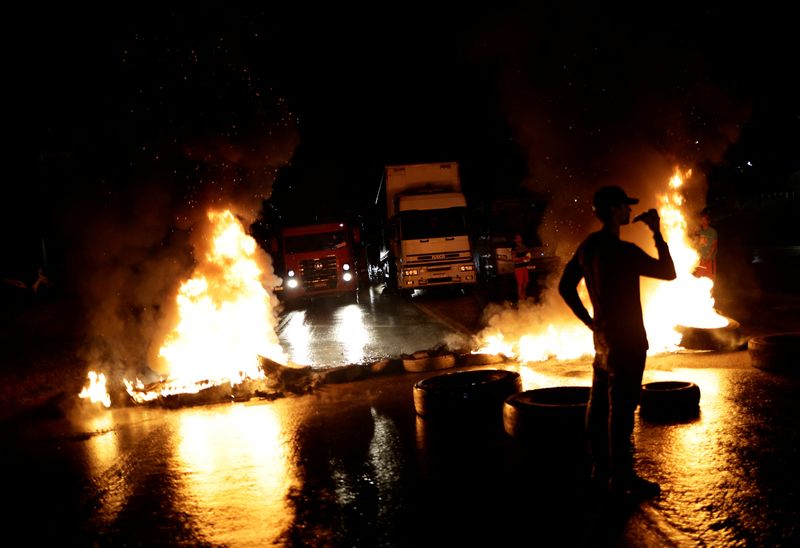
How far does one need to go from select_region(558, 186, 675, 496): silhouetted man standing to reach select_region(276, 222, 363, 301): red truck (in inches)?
911

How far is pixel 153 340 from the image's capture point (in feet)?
35.9

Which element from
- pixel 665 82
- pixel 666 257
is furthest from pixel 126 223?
pixel 665 82

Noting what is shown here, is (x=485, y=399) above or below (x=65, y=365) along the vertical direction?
below

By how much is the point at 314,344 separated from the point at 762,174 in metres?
34.9

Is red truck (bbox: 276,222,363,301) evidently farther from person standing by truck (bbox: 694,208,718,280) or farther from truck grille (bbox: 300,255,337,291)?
person standing by truck (bbox: 694,208,718,280)

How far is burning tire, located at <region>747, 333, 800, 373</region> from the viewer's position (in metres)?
7.47

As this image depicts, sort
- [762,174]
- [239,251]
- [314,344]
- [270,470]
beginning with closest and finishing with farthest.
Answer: [270,470] → [239,251] → [314,344] → [762,174]

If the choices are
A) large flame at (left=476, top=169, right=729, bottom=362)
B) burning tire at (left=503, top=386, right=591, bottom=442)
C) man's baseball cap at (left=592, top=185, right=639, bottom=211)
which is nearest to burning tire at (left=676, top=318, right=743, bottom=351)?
large flame at (left=476, top=169, right=729, bottom=362)

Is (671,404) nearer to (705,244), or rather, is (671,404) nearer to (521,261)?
(705,244)

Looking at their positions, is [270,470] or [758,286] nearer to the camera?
[270,470]

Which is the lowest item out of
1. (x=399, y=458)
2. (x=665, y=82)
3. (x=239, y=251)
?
(x=399, y=458)

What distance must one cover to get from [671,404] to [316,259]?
22.2m

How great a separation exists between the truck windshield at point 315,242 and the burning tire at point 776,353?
67.8 feet

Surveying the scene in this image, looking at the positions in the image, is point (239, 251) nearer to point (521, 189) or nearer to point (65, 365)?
point (65, 365)
